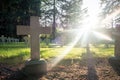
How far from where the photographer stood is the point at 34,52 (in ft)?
27.0

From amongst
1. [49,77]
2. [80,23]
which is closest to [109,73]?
[49,77]

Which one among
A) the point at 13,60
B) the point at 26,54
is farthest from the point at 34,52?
the point at 26,54

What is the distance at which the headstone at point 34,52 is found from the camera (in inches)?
309

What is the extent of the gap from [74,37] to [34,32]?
24.6m

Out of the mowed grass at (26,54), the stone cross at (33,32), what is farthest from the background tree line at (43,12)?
the stone cross at (33,32)

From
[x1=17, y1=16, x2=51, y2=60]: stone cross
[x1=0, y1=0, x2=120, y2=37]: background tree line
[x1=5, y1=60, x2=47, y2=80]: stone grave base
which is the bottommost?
[x1=5, y1=60, x2=47, y2=80]: stone grave base

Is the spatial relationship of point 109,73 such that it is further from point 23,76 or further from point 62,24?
point 62,24

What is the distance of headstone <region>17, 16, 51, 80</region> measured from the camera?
7.84m

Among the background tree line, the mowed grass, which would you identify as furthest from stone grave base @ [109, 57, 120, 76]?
the background tree line

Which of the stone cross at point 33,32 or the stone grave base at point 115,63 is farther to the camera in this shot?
the stone grave base at point 115,63

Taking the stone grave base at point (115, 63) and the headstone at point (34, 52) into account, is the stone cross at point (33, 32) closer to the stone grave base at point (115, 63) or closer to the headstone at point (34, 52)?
the headstone at point (34, 52)

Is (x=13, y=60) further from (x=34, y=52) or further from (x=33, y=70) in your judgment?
(x=33, y=70)

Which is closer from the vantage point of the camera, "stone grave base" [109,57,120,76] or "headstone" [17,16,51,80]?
"headstone" [17,16,51,80]

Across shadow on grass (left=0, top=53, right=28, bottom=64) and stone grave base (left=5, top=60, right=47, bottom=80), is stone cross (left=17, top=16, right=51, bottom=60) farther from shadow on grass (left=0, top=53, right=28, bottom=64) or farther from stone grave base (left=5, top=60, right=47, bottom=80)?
shadow on grass (left=0, top=53, right=28, bottom=64)
